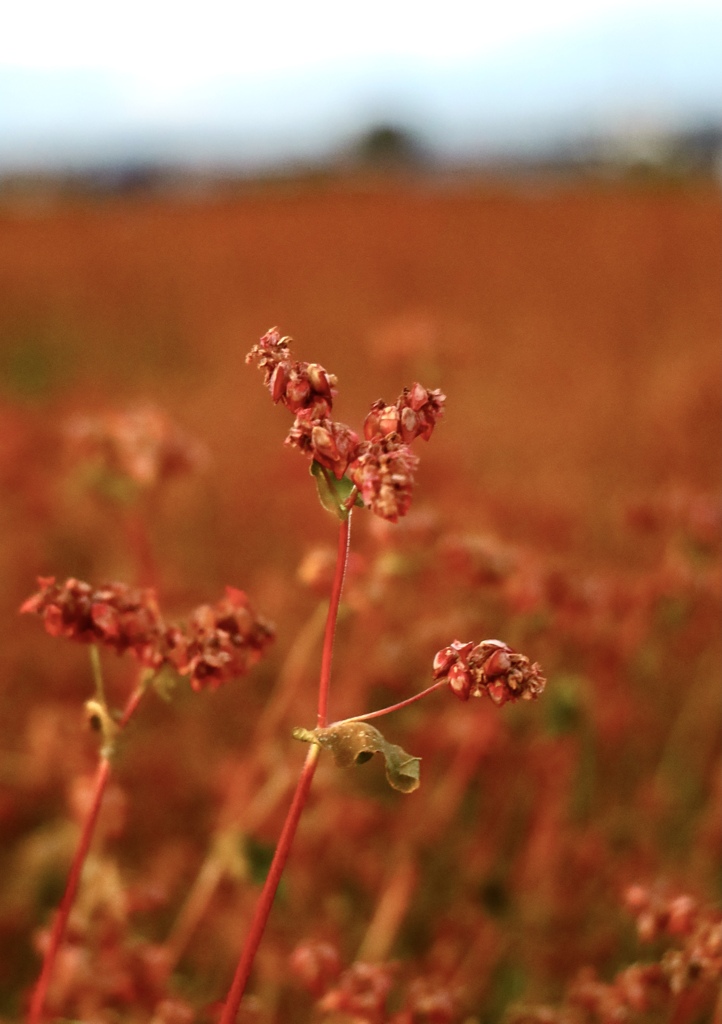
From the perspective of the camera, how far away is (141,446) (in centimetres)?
99

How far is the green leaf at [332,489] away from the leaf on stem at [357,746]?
9 cm

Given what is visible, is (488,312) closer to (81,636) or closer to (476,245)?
(476,245)

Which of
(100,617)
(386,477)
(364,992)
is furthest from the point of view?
(364,992)

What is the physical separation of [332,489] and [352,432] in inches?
1.1

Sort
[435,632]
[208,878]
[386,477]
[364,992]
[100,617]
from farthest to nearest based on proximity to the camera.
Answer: [435,632] → [208,878] → [364,992] → [100,617] → [386,477]

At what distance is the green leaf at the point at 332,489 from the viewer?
463 millimetres

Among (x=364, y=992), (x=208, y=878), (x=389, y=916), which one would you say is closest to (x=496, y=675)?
(x=364, y=992)

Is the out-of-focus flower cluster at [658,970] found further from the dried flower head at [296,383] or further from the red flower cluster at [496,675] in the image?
the dried flower head at [296,383]

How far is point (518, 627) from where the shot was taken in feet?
3.28

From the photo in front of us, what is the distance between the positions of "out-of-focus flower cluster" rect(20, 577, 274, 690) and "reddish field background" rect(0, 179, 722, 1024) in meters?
0.07

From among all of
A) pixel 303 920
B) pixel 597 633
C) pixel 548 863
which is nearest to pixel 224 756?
pixel 303 920

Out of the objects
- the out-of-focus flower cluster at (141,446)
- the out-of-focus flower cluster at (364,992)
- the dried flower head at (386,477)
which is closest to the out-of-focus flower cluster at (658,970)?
the out-of-focus flower cluster at (364,992)

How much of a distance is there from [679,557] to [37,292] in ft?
11.8

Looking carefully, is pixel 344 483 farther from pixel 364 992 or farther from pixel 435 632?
pixel 435 632
